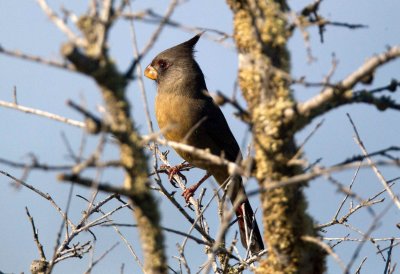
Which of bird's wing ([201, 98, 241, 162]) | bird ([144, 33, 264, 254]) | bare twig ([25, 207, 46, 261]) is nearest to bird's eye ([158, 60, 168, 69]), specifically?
bird ([144, 33, 264, 254])

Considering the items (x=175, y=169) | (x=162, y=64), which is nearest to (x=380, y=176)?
(x=175, y=169)

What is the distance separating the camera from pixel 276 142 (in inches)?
104

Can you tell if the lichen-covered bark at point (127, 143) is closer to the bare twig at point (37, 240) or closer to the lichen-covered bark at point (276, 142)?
the lichen-covered bark at point (276, 142)

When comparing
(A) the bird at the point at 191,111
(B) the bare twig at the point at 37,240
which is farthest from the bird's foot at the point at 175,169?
(B) the bare twig at the point at 37,240

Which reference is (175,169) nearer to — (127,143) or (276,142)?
(276,142)

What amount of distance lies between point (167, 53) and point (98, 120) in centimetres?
555

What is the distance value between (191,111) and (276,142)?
4.19m

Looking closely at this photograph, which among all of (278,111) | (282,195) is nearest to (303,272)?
(282,195)

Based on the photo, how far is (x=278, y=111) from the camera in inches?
101

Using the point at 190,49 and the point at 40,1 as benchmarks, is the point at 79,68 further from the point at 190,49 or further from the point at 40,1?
the point at 190,49

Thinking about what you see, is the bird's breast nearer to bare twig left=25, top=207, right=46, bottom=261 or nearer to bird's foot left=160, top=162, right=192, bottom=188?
bird's foot left=160, top=162, right=192, bottom=188

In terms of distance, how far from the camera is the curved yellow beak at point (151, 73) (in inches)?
299

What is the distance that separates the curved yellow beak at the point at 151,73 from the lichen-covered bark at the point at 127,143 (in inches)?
210

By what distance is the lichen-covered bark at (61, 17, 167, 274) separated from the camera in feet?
7.20
